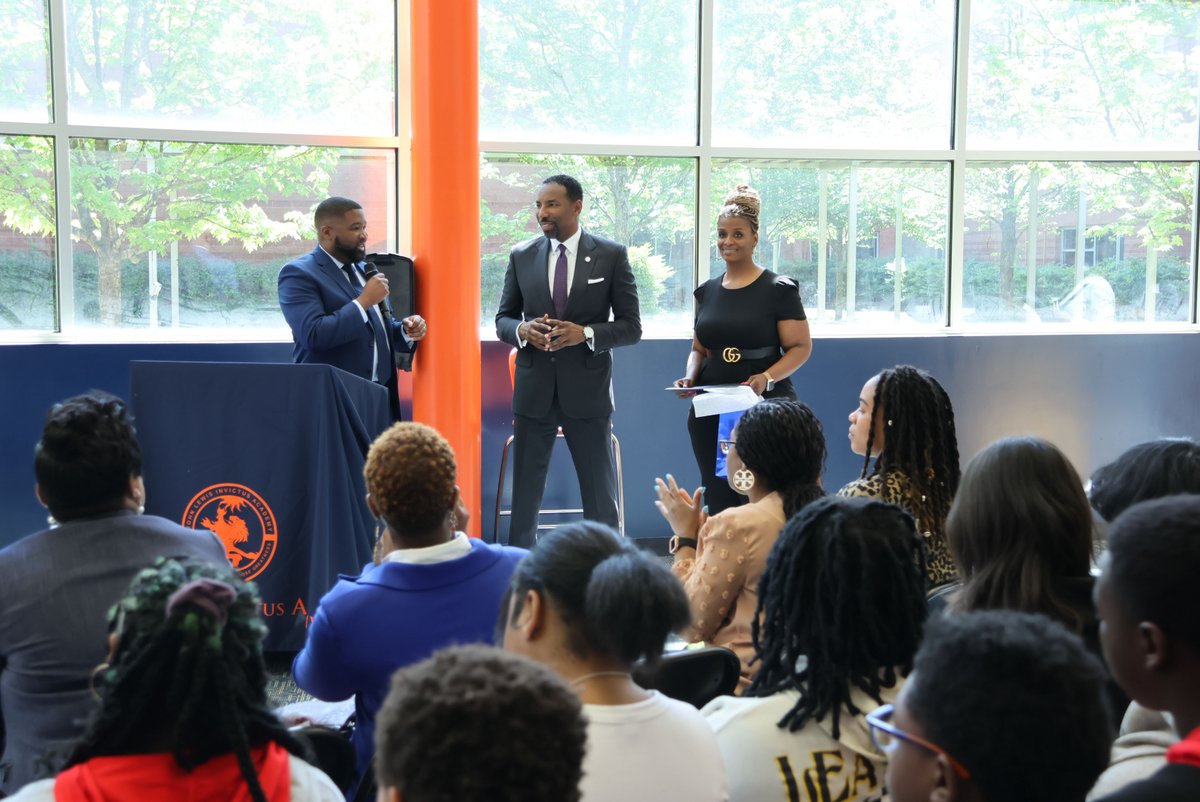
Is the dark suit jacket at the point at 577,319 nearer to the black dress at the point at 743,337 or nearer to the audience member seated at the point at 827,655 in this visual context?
the black dress at the point at 743,337

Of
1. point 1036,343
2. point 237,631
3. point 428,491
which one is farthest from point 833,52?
point 237,631

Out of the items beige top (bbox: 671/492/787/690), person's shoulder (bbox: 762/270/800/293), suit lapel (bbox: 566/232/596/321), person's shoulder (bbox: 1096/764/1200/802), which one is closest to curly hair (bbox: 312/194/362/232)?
suit lapel (bbox: 566/232/596/321)

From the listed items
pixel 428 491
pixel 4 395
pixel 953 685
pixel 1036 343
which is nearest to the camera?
pixel 953 685

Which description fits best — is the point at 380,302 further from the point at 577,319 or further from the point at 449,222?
the point at 577,319

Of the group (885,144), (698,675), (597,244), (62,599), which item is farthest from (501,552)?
(885,144)

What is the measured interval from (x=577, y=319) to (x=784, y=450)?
7.66 ft

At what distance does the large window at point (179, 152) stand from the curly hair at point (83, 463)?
3.55 m

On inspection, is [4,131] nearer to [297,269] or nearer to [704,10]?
[297,269]

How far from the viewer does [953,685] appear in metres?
1.15

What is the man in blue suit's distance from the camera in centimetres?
434

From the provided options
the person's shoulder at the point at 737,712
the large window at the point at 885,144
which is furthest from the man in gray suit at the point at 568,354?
the person's shoulder at the point at 737,712

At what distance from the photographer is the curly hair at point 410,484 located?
2.10 meters

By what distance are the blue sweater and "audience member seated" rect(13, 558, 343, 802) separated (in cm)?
55

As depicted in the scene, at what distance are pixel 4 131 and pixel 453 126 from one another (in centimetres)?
207
